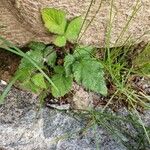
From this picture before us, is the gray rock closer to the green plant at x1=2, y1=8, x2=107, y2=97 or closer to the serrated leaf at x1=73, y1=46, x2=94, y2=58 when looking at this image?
the green plant at x1=2, y1=8, x2=107, y2=97

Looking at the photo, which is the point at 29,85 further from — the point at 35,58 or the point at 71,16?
the point at 71,16

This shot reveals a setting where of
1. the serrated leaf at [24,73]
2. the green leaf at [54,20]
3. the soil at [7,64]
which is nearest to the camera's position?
the green leaf at [54,20]

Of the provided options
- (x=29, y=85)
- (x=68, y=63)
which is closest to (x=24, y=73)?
(x=29, y=85)

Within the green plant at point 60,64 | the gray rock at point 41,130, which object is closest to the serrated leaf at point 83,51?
the green plant at point 60,64

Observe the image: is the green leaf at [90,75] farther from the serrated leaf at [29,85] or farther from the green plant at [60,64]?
the serrated leaf at [29,85]

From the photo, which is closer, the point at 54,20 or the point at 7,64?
the point at 54,20

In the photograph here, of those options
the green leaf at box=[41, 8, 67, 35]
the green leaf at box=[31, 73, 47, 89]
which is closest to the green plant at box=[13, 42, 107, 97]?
the green leaf at box=[31, 73, 47, 89]

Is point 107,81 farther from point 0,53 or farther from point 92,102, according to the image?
point 0,53
